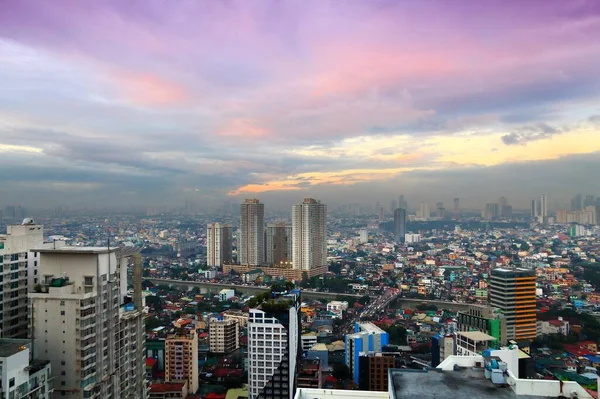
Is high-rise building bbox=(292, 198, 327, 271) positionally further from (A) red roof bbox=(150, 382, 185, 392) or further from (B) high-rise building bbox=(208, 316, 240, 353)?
(A) red roof bbox=(150, 382, 185, 392)


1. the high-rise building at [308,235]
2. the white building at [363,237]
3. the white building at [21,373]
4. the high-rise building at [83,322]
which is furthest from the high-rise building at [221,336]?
the white building at [363,237]

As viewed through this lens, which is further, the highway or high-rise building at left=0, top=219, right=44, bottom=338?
the highway

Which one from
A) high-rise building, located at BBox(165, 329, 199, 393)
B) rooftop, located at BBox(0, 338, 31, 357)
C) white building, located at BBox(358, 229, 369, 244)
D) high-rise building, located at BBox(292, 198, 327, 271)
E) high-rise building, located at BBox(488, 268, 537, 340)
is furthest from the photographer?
white building, located at BBox(358, 229, 369, 244)

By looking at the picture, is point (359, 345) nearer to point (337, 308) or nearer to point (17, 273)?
point (337, 308)

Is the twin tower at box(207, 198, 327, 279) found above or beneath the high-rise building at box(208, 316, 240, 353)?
above

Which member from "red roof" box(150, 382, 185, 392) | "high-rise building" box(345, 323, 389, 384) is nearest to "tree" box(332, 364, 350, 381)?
"high-rise building" box(345, 323, 389, 384)

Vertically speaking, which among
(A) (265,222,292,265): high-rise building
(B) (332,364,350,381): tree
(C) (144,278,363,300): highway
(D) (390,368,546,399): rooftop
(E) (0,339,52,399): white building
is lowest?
(C) (144,278,363,300): highway
